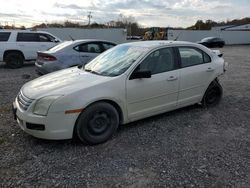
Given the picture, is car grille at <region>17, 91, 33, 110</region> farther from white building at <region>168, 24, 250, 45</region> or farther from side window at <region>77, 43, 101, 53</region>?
white building at <region>168, 24, 250, 45</region>

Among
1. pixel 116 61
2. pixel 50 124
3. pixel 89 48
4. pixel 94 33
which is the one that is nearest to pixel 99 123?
pixel 50 124

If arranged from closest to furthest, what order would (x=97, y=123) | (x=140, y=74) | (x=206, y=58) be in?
(x=97, y=123) < (x=140, y=74) < (x=206, y=58)

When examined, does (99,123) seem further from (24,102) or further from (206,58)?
(206,58)

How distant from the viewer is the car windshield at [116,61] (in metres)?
4.87

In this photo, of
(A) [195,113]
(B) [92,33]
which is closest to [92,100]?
(A) [195,113]

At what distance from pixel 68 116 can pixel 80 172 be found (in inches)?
33.7

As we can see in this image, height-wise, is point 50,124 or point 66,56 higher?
point 66,56

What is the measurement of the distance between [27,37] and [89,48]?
5.14 m

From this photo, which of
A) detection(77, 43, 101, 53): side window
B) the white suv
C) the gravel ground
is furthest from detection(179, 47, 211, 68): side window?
the white suv

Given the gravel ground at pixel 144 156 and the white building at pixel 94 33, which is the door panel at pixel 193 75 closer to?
the gravel ground at pixel 144 156

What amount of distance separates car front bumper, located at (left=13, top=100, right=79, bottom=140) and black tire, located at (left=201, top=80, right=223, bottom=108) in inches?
128

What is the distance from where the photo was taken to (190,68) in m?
5.61

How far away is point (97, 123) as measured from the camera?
174 inches

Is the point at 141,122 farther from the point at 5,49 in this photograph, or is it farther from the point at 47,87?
the point at 5,49
